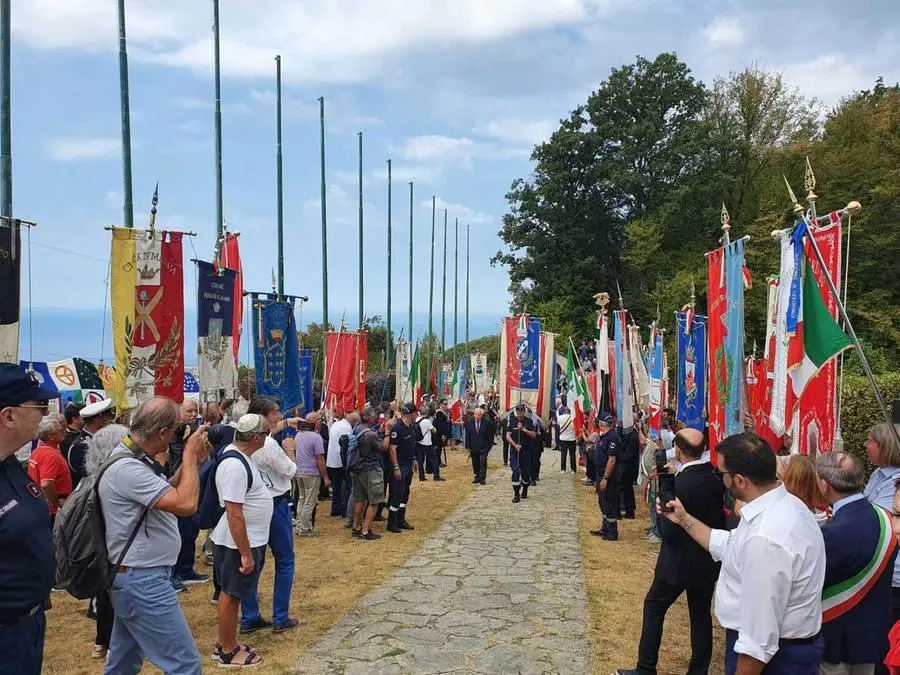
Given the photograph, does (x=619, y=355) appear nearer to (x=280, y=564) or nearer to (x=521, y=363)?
(x=521, y=363)

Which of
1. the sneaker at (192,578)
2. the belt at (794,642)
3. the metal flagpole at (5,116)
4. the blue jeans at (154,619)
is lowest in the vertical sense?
the sneaker at (192,578)

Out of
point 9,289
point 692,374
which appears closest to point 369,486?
point 692,374

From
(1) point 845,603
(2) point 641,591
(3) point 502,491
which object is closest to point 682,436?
(1) point 845,603

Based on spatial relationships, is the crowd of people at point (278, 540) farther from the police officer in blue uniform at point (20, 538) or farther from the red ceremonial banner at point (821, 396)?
the red ceremonial banner at point (821, 396)

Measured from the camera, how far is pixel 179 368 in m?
8.43

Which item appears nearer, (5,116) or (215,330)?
(5,116)

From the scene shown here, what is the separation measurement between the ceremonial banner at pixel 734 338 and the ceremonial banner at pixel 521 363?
9426 mm

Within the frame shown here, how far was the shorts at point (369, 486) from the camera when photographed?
999 cm

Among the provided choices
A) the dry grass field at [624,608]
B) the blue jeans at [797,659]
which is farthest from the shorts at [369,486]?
the blue jeans at [797,659]

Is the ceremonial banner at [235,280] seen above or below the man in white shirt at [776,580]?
above

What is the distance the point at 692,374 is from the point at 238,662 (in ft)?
23.8

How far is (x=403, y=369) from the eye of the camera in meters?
23.0

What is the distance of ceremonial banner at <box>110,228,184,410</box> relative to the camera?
306 inches

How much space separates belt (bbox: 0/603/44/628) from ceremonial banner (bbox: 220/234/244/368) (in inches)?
289
